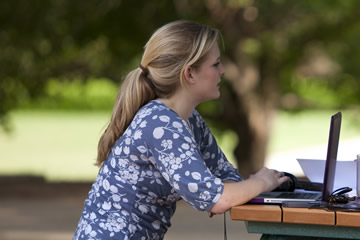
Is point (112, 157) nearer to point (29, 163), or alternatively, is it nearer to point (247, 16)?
point (247, 16)

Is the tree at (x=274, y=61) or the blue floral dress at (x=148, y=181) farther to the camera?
the tree at (x=274, y=61)

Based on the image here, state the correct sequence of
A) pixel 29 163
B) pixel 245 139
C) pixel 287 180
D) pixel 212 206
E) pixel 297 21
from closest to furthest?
1. pixel 212 206
2. pixel 287 180
3. pixel 297 21
4. pixel 245 139
5. pixel 29 163

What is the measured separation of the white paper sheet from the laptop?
9 centimetres

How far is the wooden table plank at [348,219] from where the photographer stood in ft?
8.56

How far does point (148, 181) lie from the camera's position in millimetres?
2842

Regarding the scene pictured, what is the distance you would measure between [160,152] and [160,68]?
0.36 m

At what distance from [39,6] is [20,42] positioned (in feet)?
2.33

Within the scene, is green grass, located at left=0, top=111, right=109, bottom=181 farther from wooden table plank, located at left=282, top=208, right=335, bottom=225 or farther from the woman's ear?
wooden table plank, located at left=282, top=208, right=335, bottom=225

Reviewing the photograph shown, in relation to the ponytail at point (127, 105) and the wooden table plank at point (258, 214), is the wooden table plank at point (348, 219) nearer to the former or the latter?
the wooden table plank at point (258, 214)

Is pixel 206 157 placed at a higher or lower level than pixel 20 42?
lower

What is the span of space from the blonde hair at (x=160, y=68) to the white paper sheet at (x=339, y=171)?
0.60m

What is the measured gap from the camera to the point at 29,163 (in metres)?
16.7

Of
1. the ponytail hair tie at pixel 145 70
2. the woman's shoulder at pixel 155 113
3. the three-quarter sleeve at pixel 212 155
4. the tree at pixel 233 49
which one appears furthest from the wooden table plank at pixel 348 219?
the tree at pixel 233 49

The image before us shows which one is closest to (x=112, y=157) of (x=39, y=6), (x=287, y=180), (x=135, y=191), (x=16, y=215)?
(x=135, y=191)
